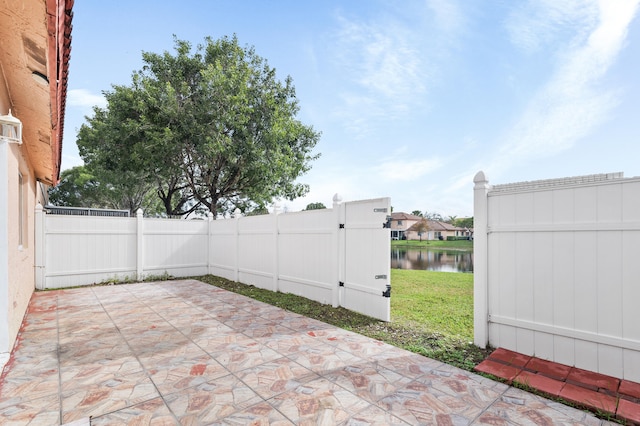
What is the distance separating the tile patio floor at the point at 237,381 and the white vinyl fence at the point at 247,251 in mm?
1096

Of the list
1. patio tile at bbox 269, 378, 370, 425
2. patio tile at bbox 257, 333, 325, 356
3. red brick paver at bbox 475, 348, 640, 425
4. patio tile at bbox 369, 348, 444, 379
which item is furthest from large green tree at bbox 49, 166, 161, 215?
red brick paver at bbox 475, 348, 640, 425

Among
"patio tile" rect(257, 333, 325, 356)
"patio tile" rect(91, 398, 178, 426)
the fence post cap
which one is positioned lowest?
"patio tile" rect(257, 333, 325, 356)

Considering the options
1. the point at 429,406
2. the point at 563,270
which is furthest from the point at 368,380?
the point at 563,270

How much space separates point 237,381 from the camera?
2.90 m

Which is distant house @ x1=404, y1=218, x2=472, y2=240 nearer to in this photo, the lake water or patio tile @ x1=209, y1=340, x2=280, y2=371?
the lake water

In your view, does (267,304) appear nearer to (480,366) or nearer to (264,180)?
(480,366)

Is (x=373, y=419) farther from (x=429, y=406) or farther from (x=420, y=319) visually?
(x=420, y=319)

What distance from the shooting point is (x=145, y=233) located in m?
9.03

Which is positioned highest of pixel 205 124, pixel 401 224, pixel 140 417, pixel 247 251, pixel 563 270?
pixel 205 124

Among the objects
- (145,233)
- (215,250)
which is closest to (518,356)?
(215,250)

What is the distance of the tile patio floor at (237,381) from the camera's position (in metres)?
2.34

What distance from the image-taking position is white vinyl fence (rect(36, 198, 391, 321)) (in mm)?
5117

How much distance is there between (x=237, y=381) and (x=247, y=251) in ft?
17.7

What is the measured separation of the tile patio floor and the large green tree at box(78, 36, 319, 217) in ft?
30.6
